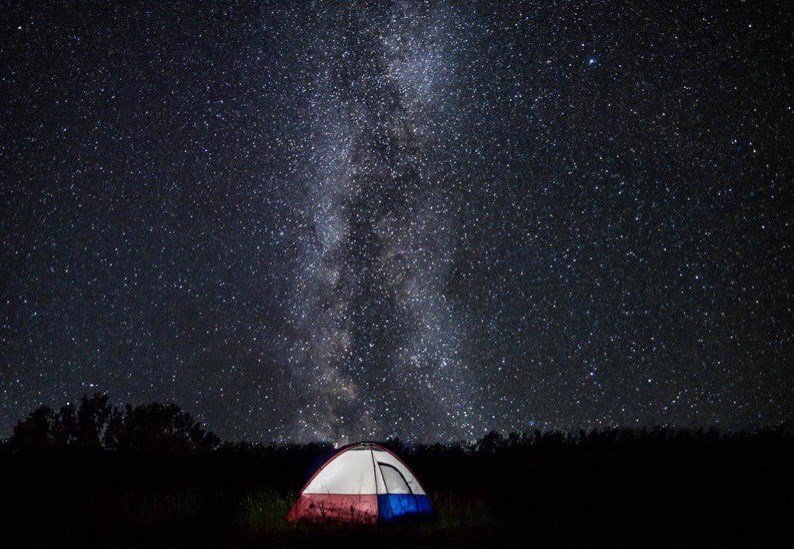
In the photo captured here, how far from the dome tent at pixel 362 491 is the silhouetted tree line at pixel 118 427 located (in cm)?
2942

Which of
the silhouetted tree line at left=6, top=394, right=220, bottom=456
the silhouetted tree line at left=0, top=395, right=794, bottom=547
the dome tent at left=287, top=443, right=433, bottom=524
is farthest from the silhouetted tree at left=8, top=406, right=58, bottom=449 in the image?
the dome tent at left=287, top=443, right=433, bottom=524

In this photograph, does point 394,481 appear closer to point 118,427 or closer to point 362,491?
point 362,491

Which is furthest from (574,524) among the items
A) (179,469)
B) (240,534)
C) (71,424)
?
(71,424)

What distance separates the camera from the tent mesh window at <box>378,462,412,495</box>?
31.7ft

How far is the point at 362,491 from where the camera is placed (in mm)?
9547

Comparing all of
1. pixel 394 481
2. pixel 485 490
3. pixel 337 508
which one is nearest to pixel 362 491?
pixel 337 508

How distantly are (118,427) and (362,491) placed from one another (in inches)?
1318

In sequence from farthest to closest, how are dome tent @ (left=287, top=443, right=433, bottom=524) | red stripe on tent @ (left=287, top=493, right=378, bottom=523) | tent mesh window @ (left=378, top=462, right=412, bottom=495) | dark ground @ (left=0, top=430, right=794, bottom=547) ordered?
1. tent mesh window @ (left=378, top=462, right=412, bottom=495)
2. dome tent @ (left=287, top=443, right=433, bottom=524)
3. red stripe on tent @ (left=287, top=493, right=378, bottom=523)
4. dark ground @ (left=0, top=430, right=794, bottom=547)

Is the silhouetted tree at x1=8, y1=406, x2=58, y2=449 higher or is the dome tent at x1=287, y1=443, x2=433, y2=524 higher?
the silhouetted tree at x1=8, y1=406, x2=58, y2=449

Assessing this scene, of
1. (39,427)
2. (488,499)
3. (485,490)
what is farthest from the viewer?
(39,427)

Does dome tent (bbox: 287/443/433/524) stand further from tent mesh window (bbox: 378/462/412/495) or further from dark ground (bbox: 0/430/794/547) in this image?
dark ground (bbox: 0/430/794/547)

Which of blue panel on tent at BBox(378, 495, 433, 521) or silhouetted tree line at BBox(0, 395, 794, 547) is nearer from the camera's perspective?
silhouetted tree line at BBox(0, 395, 794, 547)

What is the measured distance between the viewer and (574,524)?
9531mm

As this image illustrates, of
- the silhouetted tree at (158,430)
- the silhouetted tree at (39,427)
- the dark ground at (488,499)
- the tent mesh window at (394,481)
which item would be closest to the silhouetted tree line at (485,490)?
the dark ground at (488,499)
